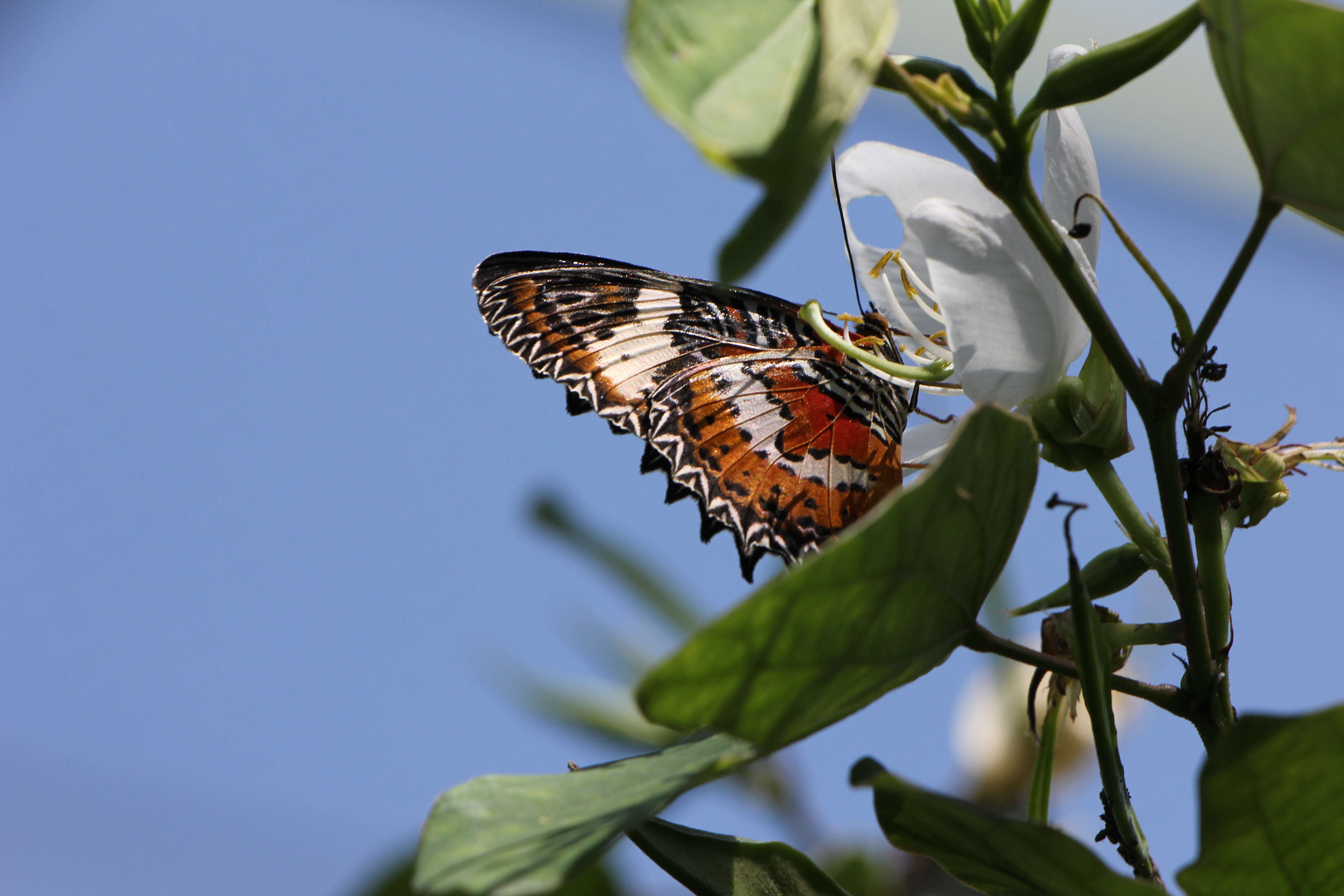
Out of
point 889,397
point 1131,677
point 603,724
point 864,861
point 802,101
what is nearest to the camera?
point 802,101

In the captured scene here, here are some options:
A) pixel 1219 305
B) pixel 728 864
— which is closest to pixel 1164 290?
pixel 1219 305

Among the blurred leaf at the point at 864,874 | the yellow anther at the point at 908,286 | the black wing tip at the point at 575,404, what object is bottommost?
the blurred leaf at the point at 864,874

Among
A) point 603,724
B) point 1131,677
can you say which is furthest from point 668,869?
point 603,724

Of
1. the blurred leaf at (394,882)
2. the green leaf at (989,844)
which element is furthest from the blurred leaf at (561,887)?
the green leaf at (989,844)

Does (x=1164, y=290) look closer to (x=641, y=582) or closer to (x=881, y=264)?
(x=881, y=264)

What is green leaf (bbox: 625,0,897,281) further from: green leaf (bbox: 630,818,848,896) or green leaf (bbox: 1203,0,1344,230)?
green leaf (bbox: 630,818,848,896)

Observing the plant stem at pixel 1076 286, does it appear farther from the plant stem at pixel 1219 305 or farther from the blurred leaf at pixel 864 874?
the blurred leaf at pixel 864 874

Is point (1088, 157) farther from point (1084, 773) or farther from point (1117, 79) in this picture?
point (1084, 773)
